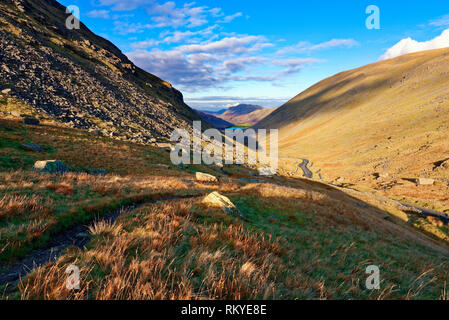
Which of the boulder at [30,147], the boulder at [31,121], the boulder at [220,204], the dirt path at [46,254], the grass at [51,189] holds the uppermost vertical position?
the boulder at [31,121]

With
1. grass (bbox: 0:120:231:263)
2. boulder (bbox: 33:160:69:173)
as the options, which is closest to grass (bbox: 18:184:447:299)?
grass (bbox: 0:120:231:263)

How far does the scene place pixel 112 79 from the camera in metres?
76.3

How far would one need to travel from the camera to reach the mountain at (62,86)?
4022cm

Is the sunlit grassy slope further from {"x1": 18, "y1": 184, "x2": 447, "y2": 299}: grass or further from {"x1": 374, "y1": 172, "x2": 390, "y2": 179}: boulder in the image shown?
{"x1": 374, "y1": 172, "x2": 390, "y2": 179}: boulder

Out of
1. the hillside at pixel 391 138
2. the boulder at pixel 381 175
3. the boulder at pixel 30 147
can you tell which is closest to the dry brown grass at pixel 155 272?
the boulder at pixel 30 147

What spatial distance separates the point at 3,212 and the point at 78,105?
52.8m

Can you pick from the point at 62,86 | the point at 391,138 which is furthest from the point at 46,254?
the point at 391,138

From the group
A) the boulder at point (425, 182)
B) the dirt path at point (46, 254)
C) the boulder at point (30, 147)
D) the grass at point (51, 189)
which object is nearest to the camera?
the dirt path at point (46, 254)

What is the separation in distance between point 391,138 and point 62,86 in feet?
432

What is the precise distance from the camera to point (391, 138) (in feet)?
325

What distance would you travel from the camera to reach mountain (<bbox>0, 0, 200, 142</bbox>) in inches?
1583

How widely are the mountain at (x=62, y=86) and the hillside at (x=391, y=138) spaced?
7422cm

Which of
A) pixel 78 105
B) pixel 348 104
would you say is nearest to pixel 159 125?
pixel 78 105

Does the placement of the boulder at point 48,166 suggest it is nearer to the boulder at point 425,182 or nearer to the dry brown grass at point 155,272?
the dry brown grass at point 155,272
